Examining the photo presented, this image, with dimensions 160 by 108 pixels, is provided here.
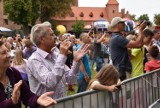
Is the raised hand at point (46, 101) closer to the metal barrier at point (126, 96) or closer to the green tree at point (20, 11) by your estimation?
the metal barrier at point (126, 96)

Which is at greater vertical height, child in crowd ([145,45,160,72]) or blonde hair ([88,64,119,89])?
blonde hair ([88,64,119,89])

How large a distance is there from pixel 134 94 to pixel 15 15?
66.6m

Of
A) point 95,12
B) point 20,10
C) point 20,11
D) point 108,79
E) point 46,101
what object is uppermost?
point 46,101

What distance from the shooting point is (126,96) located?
Answer: 576 cm

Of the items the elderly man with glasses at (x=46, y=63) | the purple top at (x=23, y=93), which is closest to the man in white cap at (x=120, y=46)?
the elderly man with glasses at (x=46, y=63)

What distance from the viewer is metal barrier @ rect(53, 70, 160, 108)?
428 cm

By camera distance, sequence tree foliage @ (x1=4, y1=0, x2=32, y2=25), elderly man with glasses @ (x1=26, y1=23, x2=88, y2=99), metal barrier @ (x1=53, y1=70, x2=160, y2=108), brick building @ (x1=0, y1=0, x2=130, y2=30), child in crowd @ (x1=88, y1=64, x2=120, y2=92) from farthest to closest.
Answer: brick building @ (x1=0, y1=0, x2=130, y2=30), tree foliage @ (x1=4, y1=0, x2=32, y2=25), child in crowd @ (x1=88, y1=64, x2=120, y2=92), metal barrier @ (x1=53, y1=70, x2=160, y2=108), elderly man with glasses @ (x1=26, y1=23, x2=88, y2=99)

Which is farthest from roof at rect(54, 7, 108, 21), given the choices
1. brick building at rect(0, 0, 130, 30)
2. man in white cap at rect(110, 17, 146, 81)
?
man in white cap at rect(110, 17, 146, 81)

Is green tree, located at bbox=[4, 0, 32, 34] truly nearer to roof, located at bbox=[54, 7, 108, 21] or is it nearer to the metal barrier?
the metal barrier

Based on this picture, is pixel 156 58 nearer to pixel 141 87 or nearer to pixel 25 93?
pixel 141 87

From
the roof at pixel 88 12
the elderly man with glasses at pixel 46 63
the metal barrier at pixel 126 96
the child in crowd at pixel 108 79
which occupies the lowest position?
the roof at pixel 88 12

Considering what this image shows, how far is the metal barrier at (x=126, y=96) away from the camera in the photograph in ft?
14.0

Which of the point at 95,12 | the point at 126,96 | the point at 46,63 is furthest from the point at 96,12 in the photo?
the point at 46,63

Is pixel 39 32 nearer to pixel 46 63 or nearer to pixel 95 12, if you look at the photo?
pixel 46 63
